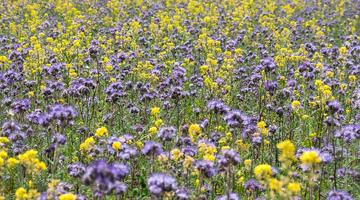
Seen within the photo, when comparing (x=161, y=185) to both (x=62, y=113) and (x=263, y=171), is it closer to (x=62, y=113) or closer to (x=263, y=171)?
(x=263, y=171)

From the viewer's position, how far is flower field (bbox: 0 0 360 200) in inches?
212

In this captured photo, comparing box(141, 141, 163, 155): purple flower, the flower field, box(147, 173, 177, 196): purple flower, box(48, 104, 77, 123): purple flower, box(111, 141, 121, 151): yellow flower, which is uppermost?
box(48, 104, 77, 123): purple flower

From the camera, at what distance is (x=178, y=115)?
8.70 metres

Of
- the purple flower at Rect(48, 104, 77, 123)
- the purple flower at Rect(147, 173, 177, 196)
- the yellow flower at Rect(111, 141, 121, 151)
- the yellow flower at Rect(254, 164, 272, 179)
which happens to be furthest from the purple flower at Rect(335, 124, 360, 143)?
the purple flower at Rect(48, 104, 77, 123)

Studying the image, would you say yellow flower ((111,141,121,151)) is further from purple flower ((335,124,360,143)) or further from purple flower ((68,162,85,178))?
purple flower ((335,124,360,143))

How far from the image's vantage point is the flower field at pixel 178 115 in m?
5.37

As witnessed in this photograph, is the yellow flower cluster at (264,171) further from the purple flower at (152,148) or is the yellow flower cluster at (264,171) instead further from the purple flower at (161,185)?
the purple flower at (152,148)

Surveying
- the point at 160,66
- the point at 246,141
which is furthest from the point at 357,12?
the point at 246,141

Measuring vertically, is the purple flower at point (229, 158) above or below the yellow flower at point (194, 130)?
above

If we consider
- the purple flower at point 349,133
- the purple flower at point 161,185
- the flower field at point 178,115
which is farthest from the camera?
the purple flower at point 349,133

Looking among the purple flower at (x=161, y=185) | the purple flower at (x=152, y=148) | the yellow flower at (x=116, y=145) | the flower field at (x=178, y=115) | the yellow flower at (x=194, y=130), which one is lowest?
the flower field at (x=178, y=115)

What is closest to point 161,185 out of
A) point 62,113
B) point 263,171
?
point 263,171

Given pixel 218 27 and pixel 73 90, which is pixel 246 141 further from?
pixel 218 27

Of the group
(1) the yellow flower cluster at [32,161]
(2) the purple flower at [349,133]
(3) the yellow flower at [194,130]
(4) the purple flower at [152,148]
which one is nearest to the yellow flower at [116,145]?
(3) the yellow flower at [194,130]
